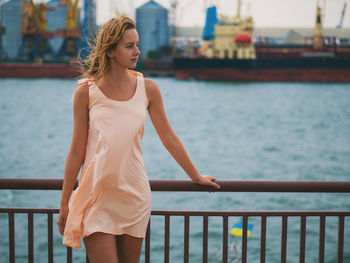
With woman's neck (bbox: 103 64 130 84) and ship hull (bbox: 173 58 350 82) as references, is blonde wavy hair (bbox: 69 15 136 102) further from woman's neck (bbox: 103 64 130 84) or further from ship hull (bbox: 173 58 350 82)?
ship hull (bbox: 173 58 350 82)

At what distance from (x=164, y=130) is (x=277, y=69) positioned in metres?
52.4

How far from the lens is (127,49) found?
1.54m

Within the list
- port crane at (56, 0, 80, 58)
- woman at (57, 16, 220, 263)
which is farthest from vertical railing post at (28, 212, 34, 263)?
port crane at (56, 0, 80, 58)

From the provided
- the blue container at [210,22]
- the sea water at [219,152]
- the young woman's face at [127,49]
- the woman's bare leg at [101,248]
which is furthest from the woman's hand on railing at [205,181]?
the blue container at [210,22]

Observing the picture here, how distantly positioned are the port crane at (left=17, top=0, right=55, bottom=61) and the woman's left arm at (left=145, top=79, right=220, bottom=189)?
6371cm

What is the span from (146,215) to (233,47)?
59.4 metres

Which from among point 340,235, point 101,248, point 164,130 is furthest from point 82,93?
point 340,235

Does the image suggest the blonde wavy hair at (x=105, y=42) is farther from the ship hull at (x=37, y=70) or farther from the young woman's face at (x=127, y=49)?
the ship hull at (x=37, y=70)

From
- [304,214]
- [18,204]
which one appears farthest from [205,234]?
[18,204]

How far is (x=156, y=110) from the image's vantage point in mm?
1696

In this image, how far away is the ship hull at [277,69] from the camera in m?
51.9

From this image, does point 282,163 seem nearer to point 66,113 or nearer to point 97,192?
point 97,192

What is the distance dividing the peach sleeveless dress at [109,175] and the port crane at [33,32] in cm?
6386

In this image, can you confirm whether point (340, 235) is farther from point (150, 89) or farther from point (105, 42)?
point (105, 42)
